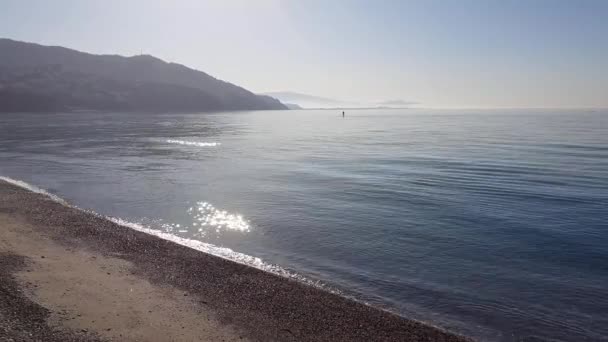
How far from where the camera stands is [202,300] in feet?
39.8

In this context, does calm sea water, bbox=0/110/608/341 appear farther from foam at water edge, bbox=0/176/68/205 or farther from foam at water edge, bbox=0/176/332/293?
foam at water edge, bbox=0/176/68/205

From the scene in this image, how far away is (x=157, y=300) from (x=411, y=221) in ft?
48.1

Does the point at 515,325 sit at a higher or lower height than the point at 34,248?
lower

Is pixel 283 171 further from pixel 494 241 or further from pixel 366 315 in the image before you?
pixel 366 315

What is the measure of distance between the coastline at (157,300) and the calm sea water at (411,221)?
1.99m

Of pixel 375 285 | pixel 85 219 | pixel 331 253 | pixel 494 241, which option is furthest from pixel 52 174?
pixel 494 241

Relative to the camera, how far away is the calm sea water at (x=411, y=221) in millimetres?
13523

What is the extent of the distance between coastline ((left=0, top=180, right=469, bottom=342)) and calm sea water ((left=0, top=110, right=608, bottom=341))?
6.52 feet

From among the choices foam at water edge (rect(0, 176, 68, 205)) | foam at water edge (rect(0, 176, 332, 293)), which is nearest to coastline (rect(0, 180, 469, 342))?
foam at water edge (rect(0, 176, 332, 293))

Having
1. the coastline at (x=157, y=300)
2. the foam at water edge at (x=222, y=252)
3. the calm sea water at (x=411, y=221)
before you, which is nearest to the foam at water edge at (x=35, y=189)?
the calm sea water at (x=411, y=221)

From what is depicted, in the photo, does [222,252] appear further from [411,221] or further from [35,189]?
[35,189]

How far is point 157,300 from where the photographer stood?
466 inches

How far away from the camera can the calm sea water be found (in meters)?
13.5

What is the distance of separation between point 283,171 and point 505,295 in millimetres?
28111
